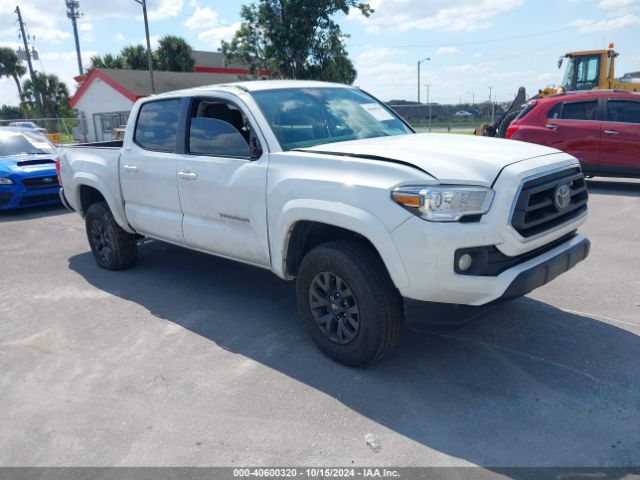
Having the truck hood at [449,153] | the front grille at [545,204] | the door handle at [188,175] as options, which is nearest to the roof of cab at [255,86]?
the door handle at [188,175]

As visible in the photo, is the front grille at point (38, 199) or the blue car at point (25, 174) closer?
the blue car at point (25, 174)

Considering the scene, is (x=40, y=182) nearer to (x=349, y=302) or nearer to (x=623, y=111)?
(x=349, y=302)

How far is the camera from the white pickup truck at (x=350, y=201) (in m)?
3.12

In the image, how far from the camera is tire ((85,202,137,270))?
598 centimetres

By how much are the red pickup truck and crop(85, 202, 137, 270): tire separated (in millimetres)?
7370

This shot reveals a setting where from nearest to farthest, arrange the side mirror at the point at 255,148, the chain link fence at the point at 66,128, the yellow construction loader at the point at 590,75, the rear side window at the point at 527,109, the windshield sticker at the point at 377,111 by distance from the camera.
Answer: the side mirror at the point at 255,148, the windshield sticker at the point at 377,111, the rear side window at the point at 527,109, the yellow construction loader at the point at 590,75, the chain link fence at the point at 66,128

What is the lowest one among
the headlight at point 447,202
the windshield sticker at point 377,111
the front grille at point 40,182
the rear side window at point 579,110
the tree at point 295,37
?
the front grille at point 40,182

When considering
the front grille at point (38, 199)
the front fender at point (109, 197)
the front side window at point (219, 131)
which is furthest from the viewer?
the front grille at point (38, 199)

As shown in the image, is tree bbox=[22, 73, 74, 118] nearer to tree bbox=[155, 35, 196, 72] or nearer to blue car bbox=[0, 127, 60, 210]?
tree bbox=[155, 35, 196, 72]

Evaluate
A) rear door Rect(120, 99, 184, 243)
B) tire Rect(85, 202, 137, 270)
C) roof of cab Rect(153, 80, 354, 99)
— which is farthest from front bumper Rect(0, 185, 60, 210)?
roof of cab Rect(153, 80, 354, 99)

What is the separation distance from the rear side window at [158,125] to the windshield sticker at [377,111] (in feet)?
5.60

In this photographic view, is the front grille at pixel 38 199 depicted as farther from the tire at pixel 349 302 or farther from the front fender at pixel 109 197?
A: the tire at pixel 349 302

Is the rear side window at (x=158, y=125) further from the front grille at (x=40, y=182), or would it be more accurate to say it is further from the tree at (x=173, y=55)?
the tree at (x=173, y=55)

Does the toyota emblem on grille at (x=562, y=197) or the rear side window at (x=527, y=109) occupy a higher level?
the rear side window at (x=527, y=109)
